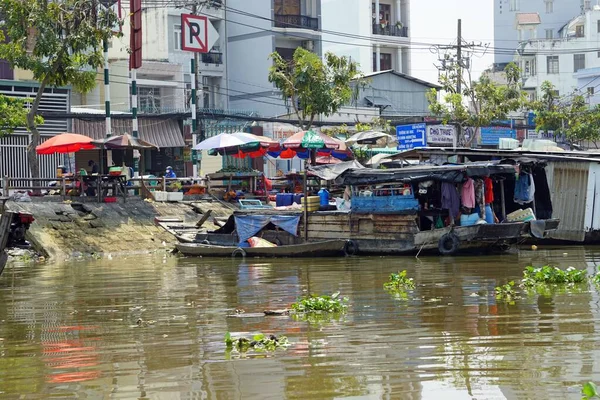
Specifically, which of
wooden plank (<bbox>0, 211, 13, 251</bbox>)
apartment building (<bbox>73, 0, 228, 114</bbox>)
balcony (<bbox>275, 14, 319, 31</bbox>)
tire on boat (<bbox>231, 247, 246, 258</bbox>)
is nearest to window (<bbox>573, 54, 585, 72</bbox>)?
balcony (<bbox>275, 14, 319, 31</bbox>)

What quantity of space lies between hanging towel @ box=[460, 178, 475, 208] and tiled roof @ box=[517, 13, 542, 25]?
5273cm

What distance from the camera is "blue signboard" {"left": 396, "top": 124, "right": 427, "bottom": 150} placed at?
43281 mm

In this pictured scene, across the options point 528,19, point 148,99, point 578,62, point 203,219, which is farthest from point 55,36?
point 528,19

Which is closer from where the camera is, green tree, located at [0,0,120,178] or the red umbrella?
green tree, located at [0,0,120,178]

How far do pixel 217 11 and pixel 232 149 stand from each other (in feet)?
65.8

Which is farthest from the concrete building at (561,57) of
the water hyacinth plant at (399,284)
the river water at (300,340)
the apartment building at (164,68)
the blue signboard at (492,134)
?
the water hyacinth plant at (399,284)

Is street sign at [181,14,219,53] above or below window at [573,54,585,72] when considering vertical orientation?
below

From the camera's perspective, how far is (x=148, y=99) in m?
44.1

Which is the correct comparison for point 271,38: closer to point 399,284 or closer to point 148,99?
point 148,99

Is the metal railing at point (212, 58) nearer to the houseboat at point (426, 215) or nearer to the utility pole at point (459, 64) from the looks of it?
the utility pole at point (459, 64)

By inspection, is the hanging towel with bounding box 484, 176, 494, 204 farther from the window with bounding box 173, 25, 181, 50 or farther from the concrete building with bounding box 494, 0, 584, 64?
the concrete building with bounding box 494, 0, 584, 64

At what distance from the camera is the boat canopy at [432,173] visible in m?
20.8

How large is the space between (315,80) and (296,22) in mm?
17189

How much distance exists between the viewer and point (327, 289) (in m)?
15.2
